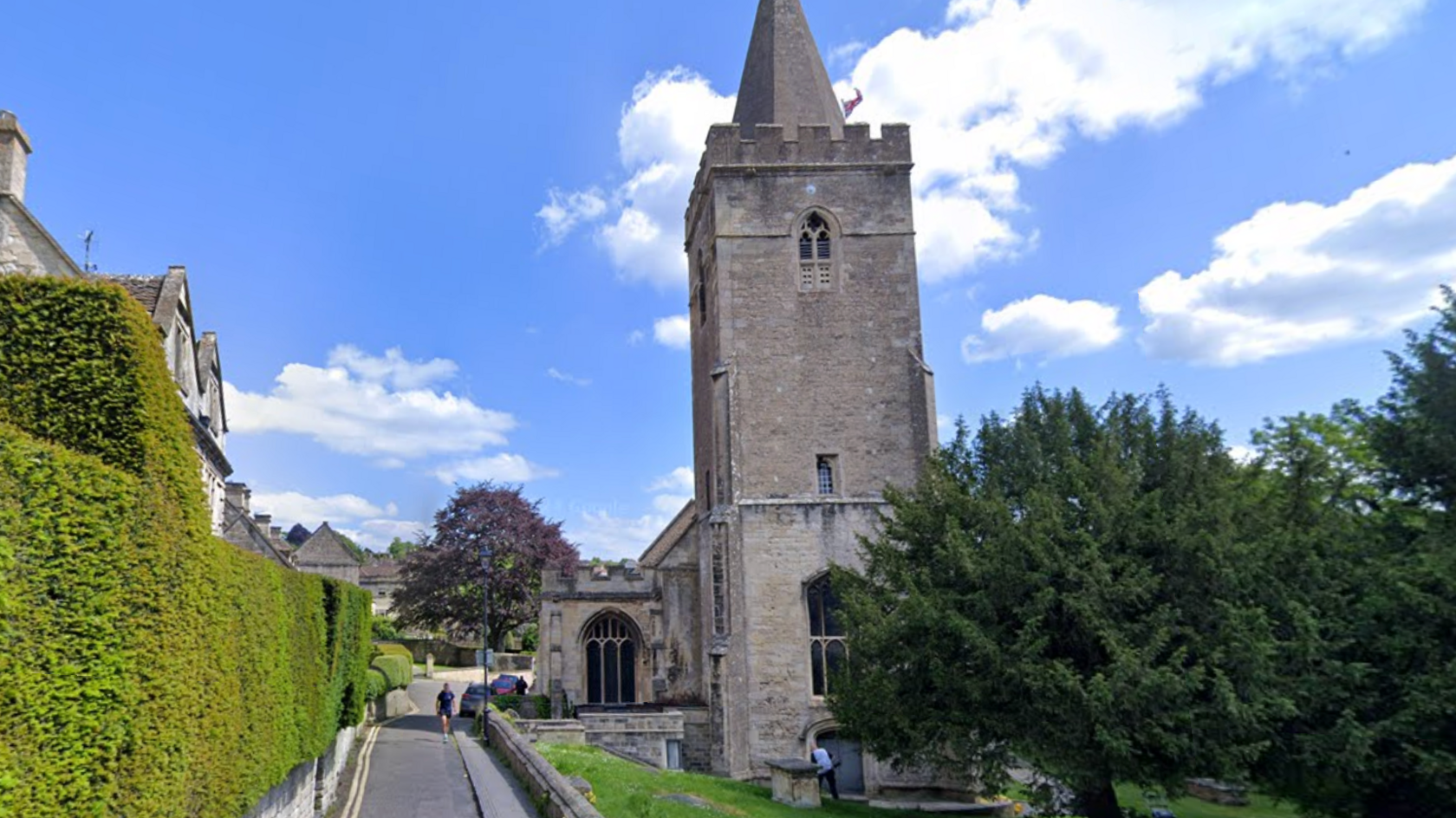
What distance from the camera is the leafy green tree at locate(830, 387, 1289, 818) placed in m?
17.1

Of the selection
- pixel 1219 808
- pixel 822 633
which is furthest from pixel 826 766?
pixel 1219 808

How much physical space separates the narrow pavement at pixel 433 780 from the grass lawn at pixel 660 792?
1268 millimetres

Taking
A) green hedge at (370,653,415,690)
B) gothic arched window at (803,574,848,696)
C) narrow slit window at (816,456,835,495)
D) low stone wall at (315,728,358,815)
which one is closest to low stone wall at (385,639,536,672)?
green hedge at (370,653,415,690)

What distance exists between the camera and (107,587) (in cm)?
689

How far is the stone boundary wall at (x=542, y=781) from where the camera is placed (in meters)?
11.4

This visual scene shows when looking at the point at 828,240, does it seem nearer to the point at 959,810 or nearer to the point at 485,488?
the point at 959,810

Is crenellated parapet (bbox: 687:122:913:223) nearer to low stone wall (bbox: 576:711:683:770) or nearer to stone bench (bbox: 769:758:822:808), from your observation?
low stone wall (bbox: 576:711:683:770)

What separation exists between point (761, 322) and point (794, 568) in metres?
7.24

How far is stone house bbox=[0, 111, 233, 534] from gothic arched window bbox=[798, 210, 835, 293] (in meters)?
16.1

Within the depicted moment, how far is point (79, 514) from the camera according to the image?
6715mm

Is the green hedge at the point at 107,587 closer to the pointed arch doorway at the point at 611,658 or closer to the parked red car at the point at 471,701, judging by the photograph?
the pointed arch doorway at the point at 611,658

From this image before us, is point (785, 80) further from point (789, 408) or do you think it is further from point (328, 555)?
point (328, 555)

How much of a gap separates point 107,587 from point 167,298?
14.3 meters

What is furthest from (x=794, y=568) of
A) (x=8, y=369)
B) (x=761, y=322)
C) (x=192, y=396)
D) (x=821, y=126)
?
(x=8, y=369)
